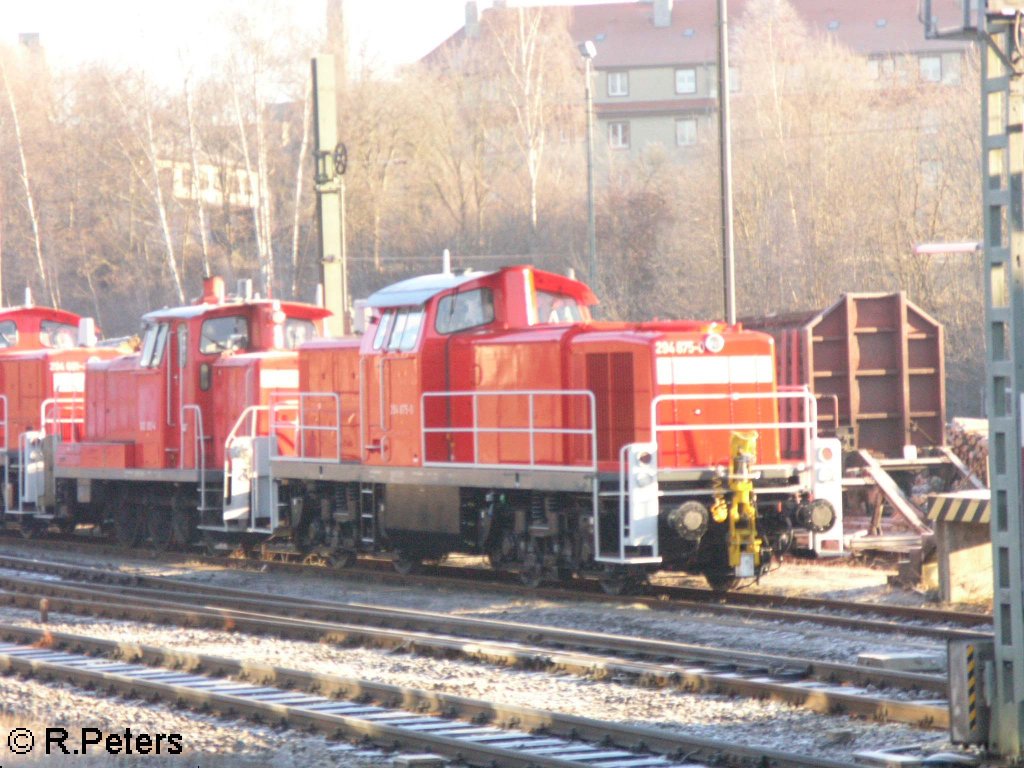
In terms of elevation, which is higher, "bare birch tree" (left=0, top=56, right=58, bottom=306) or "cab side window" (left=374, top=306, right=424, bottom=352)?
"bare birch tree" (left=0, top=56, right=58, bottom=306)

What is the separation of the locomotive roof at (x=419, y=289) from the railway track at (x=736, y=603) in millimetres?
3109

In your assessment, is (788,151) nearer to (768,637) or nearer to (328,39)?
(328,39)

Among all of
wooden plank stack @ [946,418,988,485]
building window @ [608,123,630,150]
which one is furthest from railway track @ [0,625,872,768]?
building window @ [608,123,630,150]

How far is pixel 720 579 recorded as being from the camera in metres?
15.0

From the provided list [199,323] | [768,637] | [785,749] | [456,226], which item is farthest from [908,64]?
[785,749]

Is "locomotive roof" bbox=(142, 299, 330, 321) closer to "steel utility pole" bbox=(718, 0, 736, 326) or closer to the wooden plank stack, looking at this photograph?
"steel utility pole" bbox=(718, 0, 736, 326)

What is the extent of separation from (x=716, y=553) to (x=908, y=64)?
46.1m

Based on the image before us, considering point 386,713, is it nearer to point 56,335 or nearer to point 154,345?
point 154,345

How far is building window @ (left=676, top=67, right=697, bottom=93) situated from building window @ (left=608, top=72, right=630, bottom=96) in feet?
9.29

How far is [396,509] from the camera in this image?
55.1 feet

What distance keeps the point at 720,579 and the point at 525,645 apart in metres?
3.79

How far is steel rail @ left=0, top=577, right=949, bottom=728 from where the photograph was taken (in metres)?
8.84

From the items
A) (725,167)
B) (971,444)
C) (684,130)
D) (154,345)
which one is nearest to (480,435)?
(725,167)

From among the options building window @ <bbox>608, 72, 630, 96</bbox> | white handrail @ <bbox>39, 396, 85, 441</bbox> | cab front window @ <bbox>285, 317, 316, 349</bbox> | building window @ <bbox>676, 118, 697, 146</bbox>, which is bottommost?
white handrail @ <bbox>39, 396, 85, 441</bbox>
